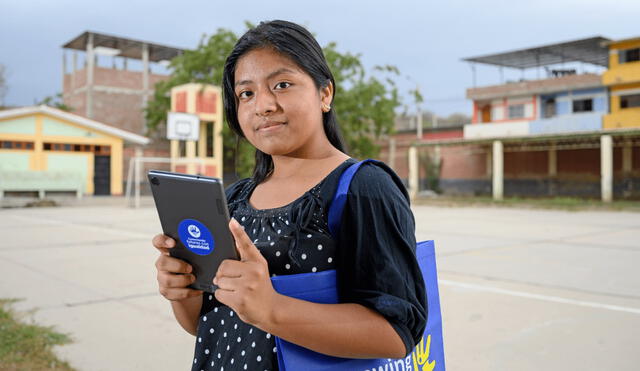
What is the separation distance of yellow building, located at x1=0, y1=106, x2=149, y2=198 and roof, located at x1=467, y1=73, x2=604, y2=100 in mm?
15542

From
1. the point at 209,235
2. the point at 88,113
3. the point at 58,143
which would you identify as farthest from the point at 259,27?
the point at 88,113

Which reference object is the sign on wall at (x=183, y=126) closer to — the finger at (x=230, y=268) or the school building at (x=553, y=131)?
the school building at (x=553, y=131)

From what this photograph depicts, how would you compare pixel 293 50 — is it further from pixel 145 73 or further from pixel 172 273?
pixel 145 73

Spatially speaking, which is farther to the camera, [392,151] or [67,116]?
[392,151]

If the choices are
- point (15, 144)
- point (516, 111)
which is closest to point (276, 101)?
point (15, 144)

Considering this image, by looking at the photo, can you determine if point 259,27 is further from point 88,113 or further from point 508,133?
point 88,113

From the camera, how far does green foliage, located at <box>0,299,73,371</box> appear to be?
2887 millimetres

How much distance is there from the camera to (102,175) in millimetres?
23844

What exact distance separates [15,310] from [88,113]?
26.4 meters

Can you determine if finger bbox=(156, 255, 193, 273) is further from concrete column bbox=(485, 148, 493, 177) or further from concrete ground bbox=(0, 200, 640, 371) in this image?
concrete column bbox=(485, 148, 493, 177)

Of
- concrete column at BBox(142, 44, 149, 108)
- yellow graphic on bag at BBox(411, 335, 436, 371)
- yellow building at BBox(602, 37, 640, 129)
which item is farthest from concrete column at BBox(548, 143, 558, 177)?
yellow graphic on bag at BBox(411, 335, 436, 371)

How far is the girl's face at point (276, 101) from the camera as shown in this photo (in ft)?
3.83

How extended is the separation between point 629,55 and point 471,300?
71.9ft

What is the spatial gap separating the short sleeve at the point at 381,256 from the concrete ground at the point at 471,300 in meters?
2.09
